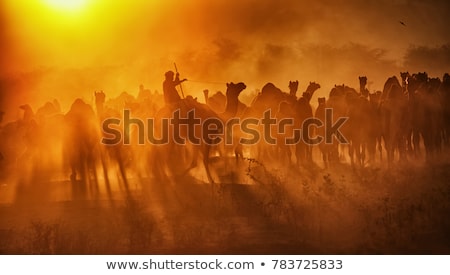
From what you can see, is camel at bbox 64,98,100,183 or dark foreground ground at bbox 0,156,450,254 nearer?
dark foreground ground at bbox 0,156,450,254

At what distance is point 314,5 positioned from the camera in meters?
4.85

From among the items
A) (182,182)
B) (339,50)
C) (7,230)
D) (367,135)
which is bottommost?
(7,230)

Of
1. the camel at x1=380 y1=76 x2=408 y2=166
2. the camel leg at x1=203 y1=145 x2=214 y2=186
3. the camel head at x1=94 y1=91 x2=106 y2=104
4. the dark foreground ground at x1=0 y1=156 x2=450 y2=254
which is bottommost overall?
the dark foreground ground at x1=0 y1=156 x2=450 y2=254

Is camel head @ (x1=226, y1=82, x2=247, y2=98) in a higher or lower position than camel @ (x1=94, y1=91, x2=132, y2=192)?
higher

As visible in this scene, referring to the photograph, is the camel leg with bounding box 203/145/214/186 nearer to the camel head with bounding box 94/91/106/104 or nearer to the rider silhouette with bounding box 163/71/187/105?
the rider silhouette with bounding box 163/71/187/105

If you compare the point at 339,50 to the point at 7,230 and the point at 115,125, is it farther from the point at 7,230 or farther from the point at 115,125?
the point at 7,230

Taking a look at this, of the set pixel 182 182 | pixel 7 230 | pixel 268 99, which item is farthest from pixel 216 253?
pixel 7 230

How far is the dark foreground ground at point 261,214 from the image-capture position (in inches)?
186

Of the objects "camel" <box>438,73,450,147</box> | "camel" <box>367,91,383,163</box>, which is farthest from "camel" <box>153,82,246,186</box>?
"camel" <box>438,73,450,147</box>

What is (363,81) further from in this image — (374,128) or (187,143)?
(187,143)

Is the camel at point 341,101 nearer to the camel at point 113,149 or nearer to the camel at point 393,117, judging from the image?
the camel at point 393,117

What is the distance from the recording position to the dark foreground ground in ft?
15.5

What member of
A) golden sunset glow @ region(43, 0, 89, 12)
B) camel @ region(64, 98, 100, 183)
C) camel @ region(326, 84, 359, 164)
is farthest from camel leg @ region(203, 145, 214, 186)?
golden sunset glow @ region(43, 0, 89, 12)
